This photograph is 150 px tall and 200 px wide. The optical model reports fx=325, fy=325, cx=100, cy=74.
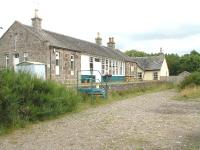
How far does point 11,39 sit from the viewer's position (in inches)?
1337

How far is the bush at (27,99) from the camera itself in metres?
11.2

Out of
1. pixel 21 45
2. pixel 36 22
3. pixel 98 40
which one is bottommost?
pixel 21 45

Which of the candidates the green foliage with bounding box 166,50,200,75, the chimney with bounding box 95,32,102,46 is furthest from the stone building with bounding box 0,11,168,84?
the green foliage with bounding box 166,50,200,75

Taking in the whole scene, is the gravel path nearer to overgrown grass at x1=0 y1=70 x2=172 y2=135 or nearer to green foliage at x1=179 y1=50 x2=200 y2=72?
overgrown grass at x1=0 y1=70 x2=172 y2=135

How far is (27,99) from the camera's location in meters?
12.6

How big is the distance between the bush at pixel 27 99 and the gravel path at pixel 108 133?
51 centimetres

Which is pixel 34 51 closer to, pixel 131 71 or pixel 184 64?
pixel 131 71

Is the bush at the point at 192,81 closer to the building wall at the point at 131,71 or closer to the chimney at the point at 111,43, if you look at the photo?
the building wall at the point at 131,71

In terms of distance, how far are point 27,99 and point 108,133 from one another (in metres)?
3.94

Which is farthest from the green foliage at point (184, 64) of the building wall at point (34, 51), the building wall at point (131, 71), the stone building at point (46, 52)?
the building wall at point (34, 51)

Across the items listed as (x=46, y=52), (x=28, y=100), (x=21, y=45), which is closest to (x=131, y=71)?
(x=21, y=45)

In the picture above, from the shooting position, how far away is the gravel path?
871cm

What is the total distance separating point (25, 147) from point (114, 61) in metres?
37.3

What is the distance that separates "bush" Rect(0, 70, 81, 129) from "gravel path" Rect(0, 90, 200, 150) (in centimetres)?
51
